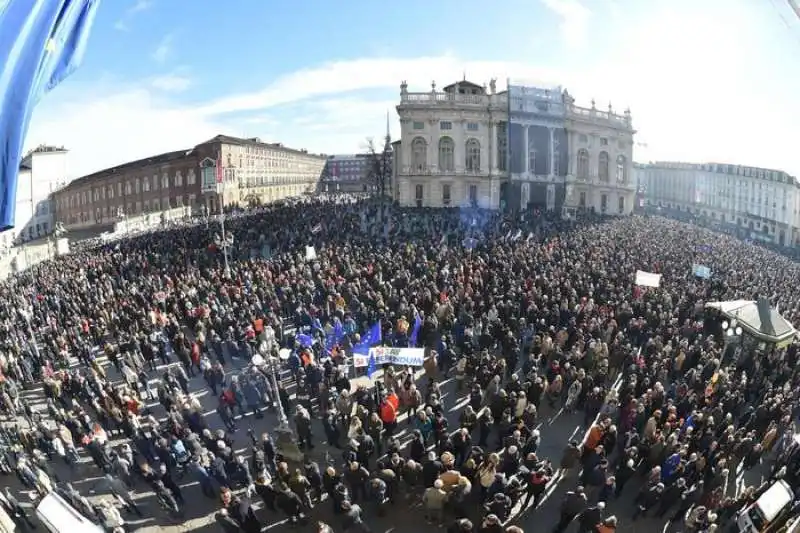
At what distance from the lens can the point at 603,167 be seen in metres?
62.4

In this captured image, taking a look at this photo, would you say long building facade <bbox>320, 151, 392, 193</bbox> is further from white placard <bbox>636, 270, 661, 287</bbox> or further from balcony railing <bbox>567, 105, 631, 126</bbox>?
white placard <bbox>636, 270, 661, 287</bbox>

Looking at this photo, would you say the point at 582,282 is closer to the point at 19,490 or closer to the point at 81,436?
the point at 81,436

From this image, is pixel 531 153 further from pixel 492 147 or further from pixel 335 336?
pixel 335 336

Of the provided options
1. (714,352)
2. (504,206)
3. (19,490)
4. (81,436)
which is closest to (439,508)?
(81,436)

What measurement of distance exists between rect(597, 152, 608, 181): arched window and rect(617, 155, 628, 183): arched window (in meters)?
2.03

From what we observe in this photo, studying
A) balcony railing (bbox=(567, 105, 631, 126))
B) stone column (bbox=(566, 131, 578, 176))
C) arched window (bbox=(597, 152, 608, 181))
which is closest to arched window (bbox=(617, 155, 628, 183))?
arched window (bbox=(597, 152, 608, 181))

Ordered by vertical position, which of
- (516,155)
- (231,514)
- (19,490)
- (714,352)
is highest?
(516,155)

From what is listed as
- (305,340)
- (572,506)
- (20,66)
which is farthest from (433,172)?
(20,66)

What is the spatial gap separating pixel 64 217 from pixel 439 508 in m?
81.5

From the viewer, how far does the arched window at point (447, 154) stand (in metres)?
54.8

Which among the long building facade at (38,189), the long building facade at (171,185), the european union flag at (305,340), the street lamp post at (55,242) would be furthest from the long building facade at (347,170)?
the european union flag at (305,340)

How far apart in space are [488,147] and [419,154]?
290 inches

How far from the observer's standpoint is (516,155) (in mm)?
55969

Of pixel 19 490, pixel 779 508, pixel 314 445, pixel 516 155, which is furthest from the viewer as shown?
pixel 516 155
